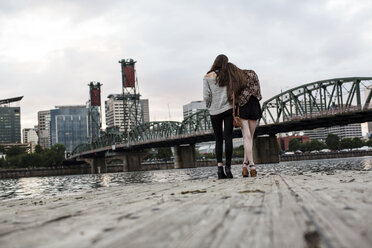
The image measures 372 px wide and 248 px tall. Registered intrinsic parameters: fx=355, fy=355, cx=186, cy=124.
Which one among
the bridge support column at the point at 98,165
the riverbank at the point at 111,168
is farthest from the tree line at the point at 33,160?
the bridge support column at the point at 98,165

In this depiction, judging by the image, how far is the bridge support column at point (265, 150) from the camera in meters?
61.4

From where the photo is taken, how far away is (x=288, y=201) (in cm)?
197

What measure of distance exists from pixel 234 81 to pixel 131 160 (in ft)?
258

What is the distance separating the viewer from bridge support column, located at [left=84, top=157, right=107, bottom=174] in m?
96.4

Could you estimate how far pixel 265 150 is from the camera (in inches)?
2466

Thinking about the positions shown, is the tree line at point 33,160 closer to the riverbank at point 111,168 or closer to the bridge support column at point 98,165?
the riverbank at point 111,168

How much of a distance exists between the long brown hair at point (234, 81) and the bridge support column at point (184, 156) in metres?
67.4

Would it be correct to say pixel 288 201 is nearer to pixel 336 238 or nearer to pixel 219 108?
pixel 336 238

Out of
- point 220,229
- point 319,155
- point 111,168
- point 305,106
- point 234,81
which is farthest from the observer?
point 319,155

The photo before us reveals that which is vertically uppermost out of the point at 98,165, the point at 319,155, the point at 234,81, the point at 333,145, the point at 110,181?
the point at 234,81

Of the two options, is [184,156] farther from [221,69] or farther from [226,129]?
[221,69]

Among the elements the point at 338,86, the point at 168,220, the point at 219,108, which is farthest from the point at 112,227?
the point at 338,86

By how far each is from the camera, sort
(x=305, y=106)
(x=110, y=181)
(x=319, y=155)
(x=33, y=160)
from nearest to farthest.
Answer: (x=110, y=181) < (x=305, y=106) < (x=319, y=155) < (x=33, y=160)

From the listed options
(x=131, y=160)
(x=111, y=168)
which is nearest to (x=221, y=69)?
(x=131, y=160)
